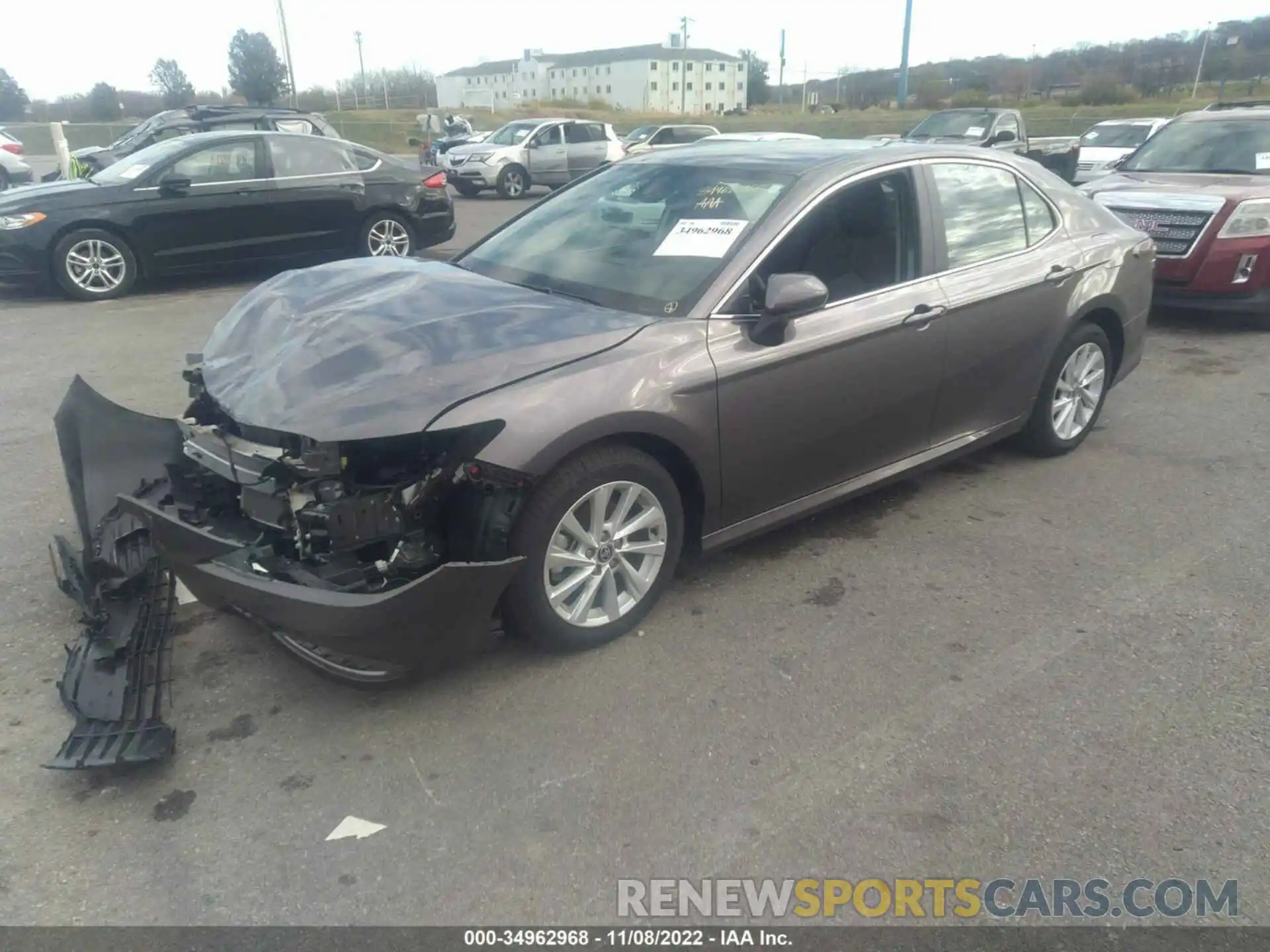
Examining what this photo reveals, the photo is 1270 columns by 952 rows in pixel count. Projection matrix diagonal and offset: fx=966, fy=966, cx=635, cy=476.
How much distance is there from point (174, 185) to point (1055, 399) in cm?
825

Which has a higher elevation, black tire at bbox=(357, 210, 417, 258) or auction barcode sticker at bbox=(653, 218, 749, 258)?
auction barcode sticker at bbox=(653, 218, 749, 258)

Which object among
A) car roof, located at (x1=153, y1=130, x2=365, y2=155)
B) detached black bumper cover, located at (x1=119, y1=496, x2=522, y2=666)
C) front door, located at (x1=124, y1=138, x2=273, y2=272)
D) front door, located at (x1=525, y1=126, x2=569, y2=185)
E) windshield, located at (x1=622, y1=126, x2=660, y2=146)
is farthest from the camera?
windshield, located at (x1=622, y1=126, x2=660, y2=146)

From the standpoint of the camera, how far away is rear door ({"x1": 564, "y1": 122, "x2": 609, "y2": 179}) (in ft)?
71.4

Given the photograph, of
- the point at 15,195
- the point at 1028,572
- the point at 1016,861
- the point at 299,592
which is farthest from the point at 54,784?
the point at 15,195

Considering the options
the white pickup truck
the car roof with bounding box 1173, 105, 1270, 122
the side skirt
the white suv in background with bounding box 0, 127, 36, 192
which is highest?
the car roof with bounding box 1173, 105, 1270, 122

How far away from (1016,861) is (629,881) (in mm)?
1024

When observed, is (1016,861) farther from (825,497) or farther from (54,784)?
(54,784)

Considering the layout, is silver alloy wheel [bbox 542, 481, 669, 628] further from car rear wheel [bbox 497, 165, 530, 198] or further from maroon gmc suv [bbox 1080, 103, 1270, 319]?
car rear wheel [bbox 497, 165, 530, 198]

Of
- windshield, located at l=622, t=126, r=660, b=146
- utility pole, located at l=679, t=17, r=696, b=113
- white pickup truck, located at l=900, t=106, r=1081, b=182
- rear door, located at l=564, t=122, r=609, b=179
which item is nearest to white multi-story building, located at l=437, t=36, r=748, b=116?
utility pole, located at l=679, t=17, r=696, b=113

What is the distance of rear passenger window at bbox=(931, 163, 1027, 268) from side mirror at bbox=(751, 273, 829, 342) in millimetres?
1130

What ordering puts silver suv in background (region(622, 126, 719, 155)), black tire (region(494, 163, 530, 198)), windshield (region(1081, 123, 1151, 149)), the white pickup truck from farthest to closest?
silver suv in background (region(622, 126, 719, 155)) < black tire (region(494, 163, 530, 198)) < the white pickup truck < windshield (region(1081, 123, 1151, 149))

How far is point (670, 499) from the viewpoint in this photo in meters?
3.49

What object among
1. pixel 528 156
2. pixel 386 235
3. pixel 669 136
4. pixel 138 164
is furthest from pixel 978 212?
pixel 669 136

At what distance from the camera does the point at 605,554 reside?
11.1 feet
